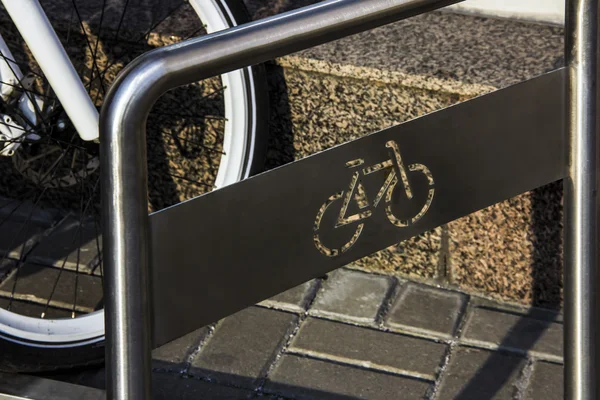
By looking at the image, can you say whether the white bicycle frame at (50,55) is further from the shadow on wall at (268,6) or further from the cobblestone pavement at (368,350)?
the shadow on wall at (268,6)

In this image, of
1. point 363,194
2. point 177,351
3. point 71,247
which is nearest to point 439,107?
point 177,351

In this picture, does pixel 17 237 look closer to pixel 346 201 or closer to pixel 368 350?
pixel 368 350

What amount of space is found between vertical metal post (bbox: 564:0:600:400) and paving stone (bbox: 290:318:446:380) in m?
1.01

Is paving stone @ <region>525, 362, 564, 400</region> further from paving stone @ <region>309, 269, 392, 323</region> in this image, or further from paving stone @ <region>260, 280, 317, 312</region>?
paving stone @ <region>260, 280, 317, 312</region>

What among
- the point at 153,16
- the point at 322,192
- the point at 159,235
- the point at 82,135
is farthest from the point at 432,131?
the point at 153,16

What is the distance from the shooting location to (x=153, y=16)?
270 cm

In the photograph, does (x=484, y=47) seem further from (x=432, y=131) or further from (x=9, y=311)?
(x=432, y=131)

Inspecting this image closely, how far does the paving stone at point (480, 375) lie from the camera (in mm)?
2180

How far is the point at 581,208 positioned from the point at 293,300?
54.4 inches

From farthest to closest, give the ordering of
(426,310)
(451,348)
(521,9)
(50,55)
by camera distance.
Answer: (521,9) → (426,310) → (451,348) → (50,55)

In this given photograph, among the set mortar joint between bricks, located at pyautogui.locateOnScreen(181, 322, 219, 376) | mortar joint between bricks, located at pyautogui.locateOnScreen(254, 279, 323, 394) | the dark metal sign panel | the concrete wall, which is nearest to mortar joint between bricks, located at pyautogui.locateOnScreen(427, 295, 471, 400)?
mortar joint between bricks, located at pyautogui.locateOnScreen(254, 279, 323, 394)

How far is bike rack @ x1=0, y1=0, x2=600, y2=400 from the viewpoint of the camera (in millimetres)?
926

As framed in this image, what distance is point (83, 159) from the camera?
2475mm

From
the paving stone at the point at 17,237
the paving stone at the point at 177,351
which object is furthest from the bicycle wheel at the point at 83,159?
the paving stone at the point at 177,351
